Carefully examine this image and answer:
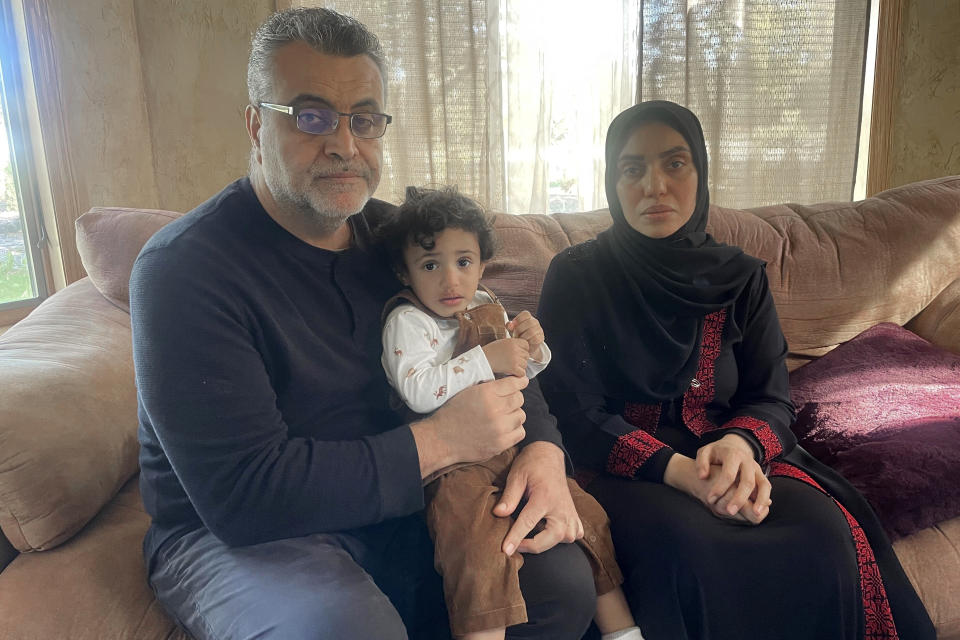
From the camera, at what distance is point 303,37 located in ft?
3.82

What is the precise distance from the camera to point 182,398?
Result: 100cm

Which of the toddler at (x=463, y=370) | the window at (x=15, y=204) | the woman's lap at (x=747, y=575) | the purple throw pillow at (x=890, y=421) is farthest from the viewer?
the window at (x=15, y=204)

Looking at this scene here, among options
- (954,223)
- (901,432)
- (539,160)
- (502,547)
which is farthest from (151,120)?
(954,223)

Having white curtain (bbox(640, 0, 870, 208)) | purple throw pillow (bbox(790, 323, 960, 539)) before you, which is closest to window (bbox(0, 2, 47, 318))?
white curtain (bbox(640, 0, 870, 208))

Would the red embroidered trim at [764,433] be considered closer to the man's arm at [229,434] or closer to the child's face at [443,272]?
the child's face at [443,272]

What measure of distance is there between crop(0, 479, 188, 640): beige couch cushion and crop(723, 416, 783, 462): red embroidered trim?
1.13 metres

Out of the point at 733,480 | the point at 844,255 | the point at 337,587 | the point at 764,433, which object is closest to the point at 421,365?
the point at 337,587

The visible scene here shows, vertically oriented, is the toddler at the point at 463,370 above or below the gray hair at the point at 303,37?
below

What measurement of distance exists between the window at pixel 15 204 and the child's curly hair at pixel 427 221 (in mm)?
1633

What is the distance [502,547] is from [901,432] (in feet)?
3.54

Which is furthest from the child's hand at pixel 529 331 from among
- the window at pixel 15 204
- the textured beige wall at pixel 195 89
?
the window at pixel 15 204

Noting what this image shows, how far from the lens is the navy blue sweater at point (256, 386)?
101cm

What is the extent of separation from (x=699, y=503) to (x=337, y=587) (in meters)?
0.71

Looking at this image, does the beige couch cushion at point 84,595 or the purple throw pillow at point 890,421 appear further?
the purple throw pillow at point 890,421
